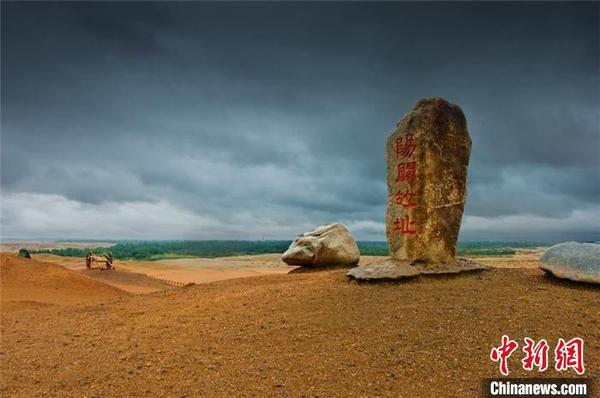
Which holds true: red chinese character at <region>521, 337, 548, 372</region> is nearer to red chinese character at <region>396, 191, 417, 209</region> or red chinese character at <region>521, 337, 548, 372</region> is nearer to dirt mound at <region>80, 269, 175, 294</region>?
red chinese character at <region>396, 191, 417, 209</region>

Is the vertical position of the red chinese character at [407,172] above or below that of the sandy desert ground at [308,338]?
above

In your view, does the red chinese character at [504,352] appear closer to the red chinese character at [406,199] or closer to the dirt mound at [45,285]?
the red chinese character at [406,199]

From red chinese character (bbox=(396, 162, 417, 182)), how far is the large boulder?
6.74 metres

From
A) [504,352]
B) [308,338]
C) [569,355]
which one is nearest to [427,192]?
[504,352]

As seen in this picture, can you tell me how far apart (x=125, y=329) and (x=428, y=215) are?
8327mm

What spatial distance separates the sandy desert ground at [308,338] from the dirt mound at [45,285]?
5.81 metres

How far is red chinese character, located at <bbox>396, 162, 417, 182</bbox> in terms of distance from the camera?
469 inches

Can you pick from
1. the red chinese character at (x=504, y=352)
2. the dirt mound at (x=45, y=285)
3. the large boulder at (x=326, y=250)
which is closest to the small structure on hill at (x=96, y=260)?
the dirt mound at (x=45, y=285)

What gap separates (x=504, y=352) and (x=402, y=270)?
440 cm

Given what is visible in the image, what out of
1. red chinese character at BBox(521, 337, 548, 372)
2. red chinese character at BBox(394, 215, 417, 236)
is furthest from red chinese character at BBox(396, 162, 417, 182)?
red chinese character at BBox(521, 337, 548, 372)

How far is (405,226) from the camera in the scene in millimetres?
11977

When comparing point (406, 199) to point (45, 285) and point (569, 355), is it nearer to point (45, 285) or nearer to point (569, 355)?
point (569, 355)

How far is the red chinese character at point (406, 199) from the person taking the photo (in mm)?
11865

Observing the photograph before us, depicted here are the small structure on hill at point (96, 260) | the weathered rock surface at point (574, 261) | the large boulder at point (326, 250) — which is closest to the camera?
the weathered rock surface at point (574, 261)
